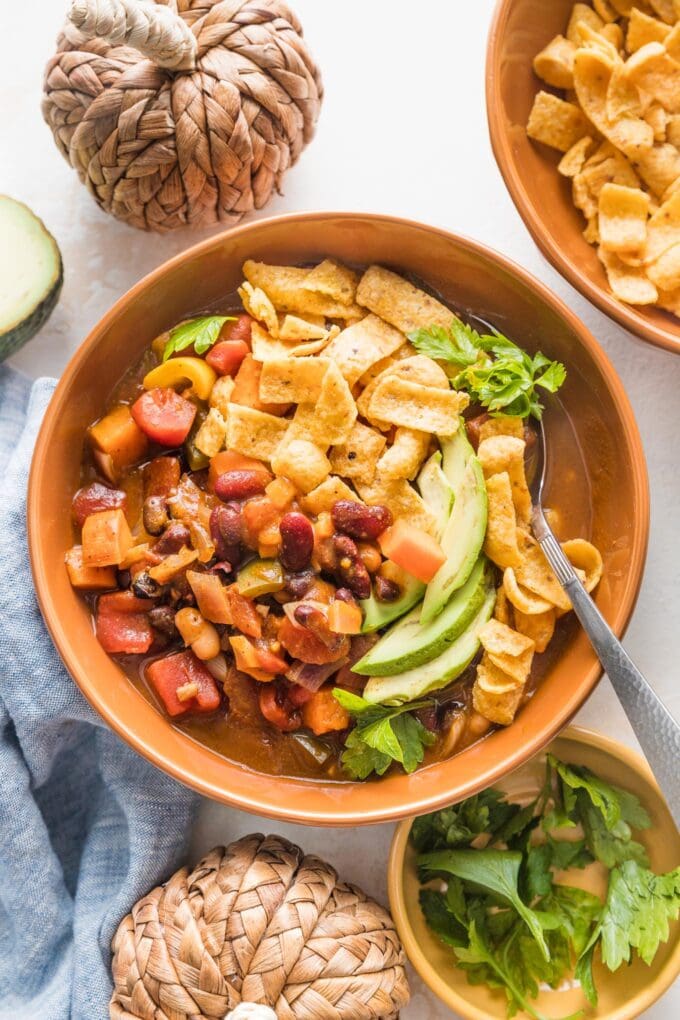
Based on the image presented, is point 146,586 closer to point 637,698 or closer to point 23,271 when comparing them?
point 23,271

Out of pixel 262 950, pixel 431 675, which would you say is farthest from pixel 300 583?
pixel 262 950

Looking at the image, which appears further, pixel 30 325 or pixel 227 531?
pixel 30 325

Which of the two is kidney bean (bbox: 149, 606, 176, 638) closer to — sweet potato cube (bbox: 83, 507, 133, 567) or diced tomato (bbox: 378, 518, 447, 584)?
sweet potato cube (bbox: 83, 507, 133, 567)

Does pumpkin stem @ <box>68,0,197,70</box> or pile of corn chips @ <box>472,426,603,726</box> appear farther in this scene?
pile of corn chips @ <box>472,426,603,726</box>

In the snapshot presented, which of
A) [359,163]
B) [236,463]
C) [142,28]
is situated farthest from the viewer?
[359,163]

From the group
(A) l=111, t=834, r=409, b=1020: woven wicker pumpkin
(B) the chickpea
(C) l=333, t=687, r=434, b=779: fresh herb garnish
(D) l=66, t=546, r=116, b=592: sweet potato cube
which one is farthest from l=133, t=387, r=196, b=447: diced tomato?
(A) l=111, t=834, r=409, b=1020: woven wicker pumpkin

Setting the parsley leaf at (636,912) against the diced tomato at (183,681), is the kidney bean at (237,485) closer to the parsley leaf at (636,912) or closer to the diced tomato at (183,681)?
the diced tomato at (183,681)
